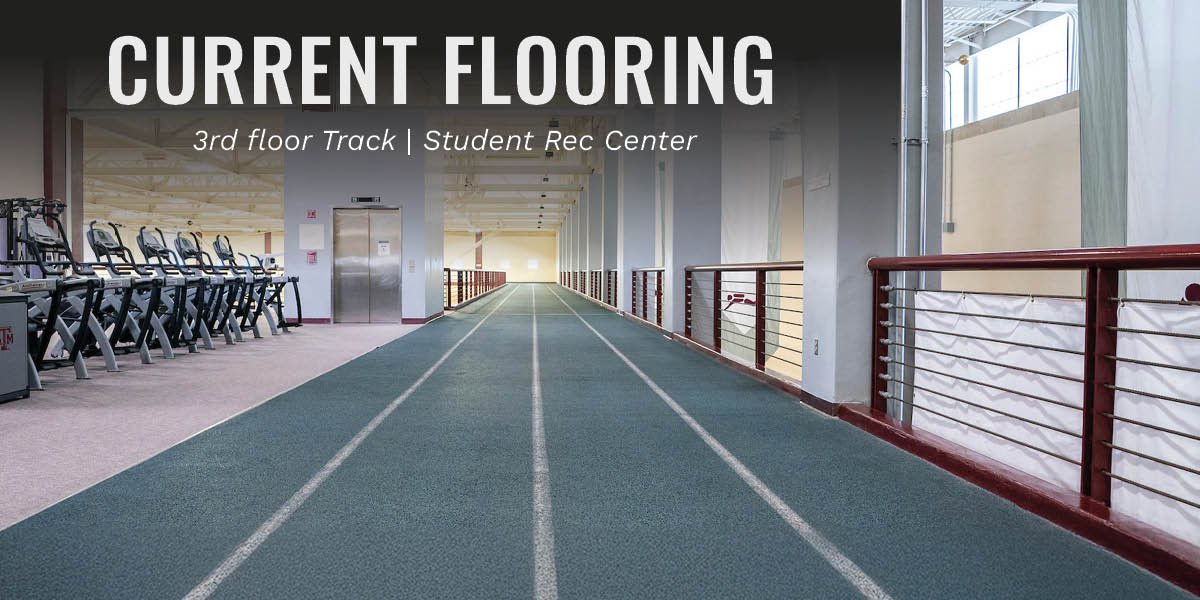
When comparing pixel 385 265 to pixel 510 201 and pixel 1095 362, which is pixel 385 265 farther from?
pixel 510 201

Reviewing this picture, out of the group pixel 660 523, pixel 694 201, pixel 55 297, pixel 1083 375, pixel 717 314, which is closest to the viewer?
pixel 660 523

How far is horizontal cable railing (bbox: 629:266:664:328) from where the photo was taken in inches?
481

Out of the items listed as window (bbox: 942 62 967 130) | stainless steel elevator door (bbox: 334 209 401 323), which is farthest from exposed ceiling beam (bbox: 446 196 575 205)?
window (bbox: 942 62 967 130)

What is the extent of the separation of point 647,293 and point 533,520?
1058cm

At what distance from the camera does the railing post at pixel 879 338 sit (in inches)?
186

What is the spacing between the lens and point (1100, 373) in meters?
2.75

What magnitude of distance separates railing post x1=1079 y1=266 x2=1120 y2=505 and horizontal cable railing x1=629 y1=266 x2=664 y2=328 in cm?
893

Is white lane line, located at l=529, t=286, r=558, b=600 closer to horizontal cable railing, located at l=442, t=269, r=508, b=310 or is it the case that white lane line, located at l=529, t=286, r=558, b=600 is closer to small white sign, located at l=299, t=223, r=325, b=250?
small white sign, located at l=299, t=223, r=325, b=250

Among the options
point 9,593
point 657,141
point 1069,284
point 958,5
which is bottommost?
point 9,593

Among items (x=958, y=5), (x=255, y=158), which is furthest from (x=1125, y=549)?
(x=255, y=158)

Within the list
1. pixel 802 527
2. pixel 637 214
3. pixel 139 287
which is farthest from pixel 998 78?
pixel 139 287

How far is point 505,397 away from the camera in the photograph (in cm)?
561

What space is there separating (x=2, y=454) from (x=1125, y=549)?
5.04 metres

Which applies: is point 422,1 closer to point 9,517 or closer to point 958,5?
Result: point 9,517
